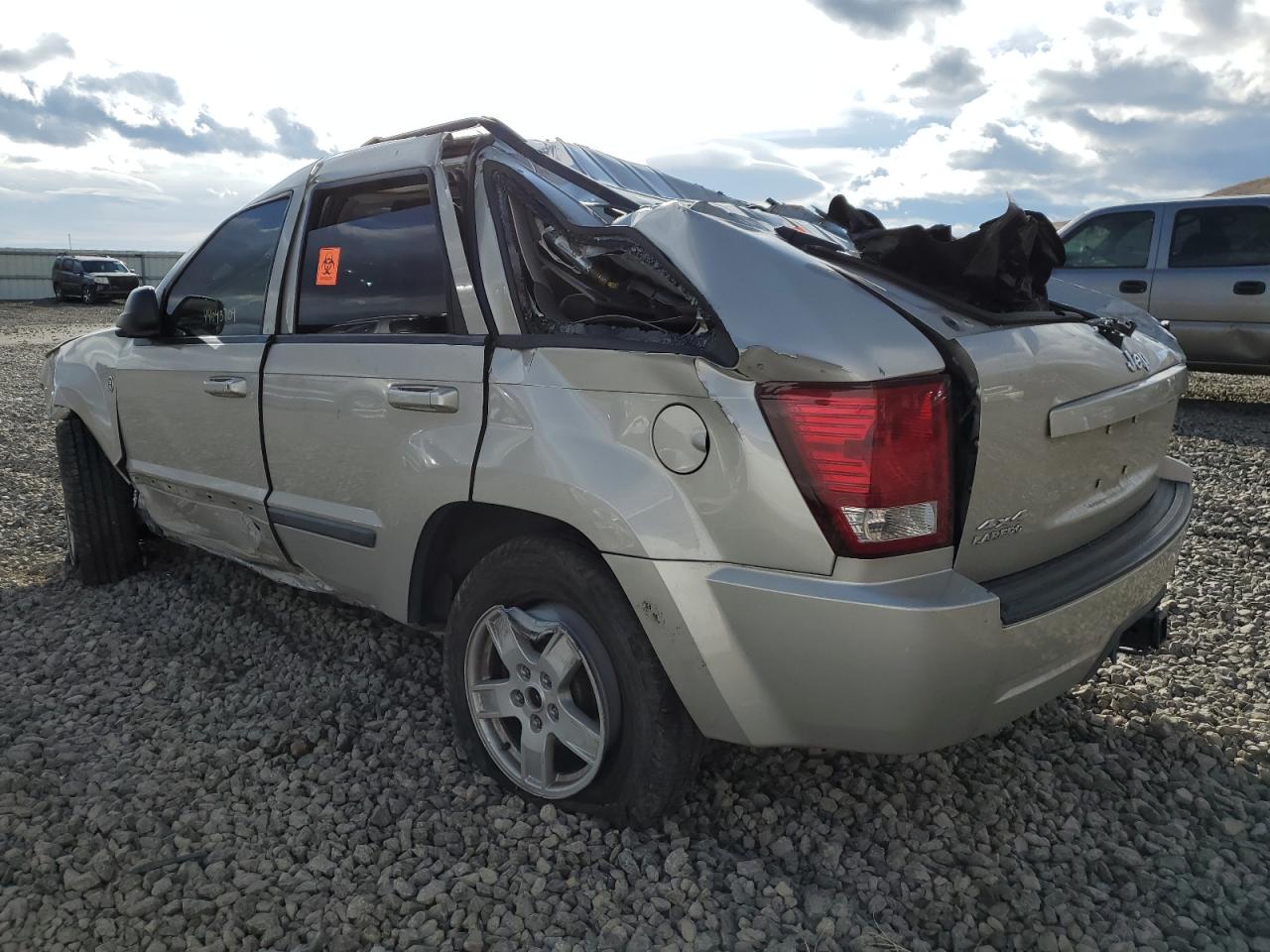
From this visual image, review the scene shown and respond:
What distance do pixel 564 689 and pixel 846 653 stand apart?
31.0 inches

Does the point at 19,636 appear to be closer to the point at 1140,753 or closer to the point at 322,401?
the point at 322,401

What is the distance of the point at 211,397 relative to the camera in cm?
346

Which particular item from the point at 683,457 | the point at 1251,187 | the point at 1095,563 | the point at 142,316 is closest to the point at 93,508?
the point at 142,316

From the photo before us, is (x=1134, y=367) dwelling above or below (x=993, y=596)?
above

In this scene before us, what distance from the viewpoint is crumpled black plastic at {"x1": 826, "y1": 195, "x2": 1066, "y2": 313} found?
7.59 feet

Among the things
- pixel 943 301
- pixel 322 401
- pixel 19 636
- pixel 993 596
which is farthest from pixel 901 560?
pixel 19 636

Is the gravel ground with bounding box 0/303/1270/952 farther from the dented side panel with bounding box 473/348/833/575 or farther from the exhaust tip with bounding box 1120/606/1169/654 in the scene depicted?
the dented side panel with bounding box 473/348/833/575

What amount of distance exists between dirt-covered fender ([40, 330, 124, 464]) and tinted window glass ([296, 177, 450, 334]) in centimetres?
138

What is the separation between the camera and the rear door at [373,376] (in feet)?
8.55

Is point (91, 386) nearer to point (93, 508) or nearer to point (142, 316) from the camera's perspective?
point (93, 508)

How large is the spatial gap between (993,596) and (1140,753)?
1.28 metres

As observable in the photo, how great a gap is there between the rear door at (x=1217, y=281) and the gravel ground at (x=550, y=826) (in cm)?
540

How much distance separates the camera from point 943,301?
7.32 ft

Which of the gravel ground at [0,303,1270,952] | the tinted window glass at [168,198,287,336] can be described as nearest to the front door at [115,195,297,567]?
the tinted window glass at [168,198,287,336]
